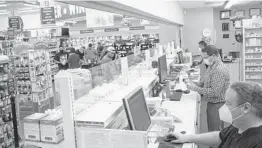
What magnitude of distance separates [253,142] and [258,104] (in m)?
0.27

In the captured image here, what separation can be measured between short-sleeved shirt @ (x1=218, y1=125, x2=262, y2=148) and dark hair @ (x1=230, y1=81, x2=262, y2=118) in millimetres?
129

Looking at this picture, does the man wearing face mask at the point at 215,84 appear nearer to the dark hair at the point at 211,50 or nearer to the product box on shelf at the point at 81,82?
the dark hair at the point at 211,50

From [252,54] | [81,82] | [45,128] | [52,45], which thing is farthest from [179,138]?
[52,45]

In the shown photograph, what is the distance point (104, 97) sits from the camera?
2.91 m

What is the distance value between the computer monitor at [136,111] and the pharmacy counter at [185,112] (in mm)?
241

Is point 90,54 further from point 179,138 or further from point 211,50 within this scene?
point 179,138

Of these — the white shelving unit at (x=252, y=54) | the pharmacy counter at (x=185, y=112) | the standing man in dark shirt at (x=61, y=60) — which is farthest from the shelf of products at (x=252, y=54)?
the standing man in dark shirt at (x=61, y=60)

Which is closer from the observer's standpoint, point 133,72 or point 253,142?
point 253,142

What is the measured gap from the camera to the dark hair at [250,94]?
1916 millimetres

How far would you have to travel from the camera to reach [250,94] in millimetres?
1936

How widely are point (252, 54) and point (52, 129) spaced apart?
350 inches

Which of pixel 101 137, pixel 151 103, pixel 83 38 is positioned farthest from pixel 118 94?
pixel 83 38

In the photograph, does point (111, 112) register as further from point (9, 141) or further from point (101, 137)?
point (9, 141)

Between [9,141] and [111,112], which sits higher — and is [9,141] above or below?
below
